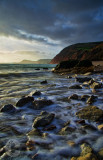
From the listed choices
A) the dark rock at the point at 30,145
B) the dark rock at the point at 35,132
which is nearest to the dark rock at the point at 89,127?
the dark rock at the point at 35,132

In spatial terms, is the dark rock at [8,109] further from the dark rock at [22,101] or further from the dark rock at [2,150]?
the dark rock at [2,150]

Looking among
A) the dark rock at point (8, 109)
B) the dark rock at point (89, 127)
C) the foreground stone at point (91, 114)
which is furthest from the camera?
the dark rock at point (8, 109)

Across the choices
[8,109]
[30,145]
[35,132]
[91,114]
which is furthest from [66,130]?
[8,109]

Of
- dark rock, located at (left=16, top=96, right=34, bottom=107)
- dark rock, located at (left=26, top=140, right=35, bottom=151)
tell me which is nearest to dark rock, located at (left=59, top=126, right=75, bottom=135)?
dark rock, located at (left=26, top=140, right=35, bottom=151)

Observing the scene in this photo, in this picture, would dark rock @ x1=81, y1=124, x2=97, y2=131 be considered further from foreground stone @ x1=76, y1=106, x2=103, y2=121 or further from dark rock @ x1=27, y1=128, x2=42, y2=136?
dark rock @ x1=27, y1=128, x2=42, y2=136

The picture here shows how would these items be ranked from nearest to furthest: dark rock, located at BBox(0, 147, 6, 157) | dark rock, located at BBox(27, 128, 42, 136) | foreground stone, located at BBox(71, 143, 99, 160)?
1. foreground stone, located at BBox(71, 143, 99, 160)
2. dark rock, located at BBox(0, 147, 6, 157)
3. dark rock, located at BBox(27, 128, 42, 136)

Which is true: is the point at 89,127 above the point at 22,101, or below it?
below

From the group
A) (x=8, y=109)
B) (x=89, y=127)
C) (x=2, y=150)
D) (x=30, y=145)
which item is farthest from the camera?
(x=8, y=109)

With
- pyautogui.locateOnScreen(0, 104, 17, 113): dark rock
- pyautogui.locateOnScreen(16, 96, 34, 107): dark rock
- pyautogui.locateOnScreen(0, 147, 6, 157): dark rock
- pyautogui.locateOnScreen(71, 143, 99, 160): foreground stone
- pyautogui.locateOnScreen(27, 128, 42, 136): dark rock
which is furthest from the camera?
pyautogui.locateOnScreen(16, 96, 34, 107): dark rock

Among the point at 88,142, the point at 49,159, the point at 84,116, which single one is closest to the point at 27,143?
the point at 49,159

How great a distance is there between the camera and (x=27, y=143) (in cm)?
224

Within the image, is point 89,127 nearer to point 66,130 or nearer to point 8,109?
point 66,130

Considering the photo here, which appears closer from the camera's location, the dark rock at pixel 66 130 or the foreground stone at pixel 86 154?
the foreground stone at pixel 86 154

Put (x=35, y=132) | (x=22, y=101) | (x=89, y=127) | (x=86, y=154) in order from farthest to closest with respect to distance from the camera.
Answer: (x=22, y=101) → (x=89, y=127) → (x=35, y=132) → (x=86, y=154)
